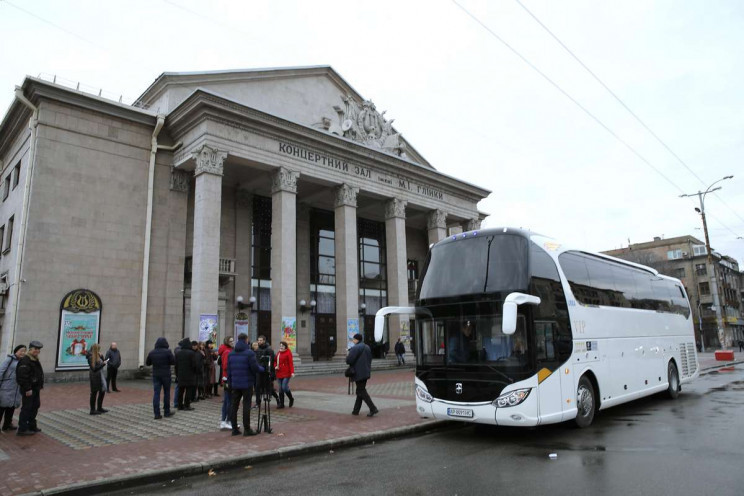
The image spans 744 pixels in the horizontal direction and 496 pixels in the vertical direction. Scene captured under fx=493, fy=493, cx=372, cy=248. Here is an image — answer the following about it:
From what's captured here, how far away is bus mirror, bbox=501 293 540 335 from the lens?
24.6 feet

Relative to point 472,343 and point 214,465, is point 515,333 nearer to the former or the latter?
point 472,343

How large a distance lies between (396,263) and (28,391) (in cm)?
2191

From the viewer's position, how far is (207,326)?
66.3 feet

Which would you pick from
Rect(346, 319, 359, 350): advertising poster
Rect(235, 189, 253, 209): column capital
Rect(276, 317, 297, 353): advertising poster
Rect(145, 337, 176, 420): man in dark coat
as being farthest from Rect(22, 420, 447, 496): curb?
Rect(235, 189, 253, 209): column capital

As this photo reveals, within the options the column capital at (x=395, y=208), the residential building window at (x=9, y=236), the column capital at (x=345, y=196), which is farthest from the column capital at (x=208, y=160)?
the column capital at (x=395, y=208)

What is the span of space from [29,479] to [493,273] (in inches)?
295

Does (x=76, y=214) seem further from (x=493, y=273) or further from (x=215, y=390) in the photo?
(x=493, y=273)

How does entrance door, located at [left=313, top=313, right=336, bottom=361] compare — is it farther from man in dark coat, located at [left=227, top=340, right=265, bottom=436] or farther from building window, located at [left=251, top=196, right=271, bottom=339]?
man in dark coat, located at [left=227, top=340, right=265, bottom=436]

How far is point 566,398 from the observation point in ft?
29.0

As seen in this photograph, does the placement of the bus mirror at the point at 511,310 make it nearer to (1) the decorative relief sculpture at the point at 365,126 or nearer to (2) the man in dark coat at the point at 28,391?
(2) the man in dark coat at the point at 28,391

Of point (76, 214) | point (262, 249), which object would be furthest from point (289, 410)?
point (262, 249)

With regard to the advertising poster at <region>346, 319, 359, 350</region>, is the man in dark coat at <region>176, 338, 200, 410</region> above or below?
below

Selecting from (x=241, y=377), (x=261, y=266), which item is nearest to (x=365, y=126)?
(x=261, y=266)

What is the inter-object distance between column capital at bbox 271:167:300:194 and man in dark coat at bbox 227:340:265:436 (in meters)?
15.7
